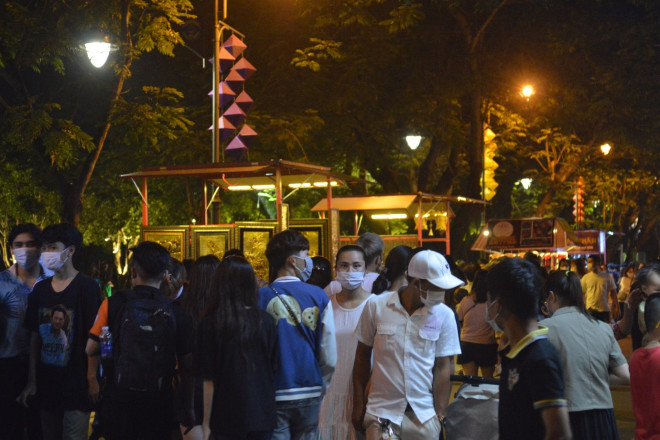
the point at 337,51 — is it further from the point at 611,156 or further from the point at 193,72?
the point at 611,156

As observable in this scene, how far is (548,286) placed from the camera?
251 inches

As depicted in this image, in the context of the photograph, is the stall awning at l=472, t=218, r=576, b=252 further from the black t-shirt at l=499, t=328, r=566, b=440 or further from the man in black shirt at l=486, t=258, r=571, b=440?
the black t-shirt at l=499, t=328, r=566, b=440

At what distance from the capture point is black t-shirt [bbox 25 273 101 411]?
21.5 ft

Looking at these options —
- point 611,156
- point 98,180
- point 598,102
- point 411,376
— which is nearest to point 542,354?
point 411,376

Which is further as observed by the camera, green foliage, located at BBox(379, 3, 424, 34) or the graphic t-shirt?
green foliage, located at BBox(379, 3, 424, 34)

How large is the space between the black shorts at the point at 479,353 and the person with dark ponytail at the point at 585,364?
4.84 metres

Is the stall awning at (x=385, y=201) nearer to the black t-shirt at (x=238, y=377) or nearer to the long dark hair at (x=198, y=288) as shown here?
the long dark hair at (x=198, y=288)

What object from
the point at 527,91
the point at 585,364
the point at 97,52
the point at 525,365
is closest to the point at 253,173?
the point at 97,52

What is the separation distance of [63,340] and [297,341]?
1998mm

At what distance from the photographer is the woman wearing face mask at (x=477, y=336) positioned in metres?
10.8

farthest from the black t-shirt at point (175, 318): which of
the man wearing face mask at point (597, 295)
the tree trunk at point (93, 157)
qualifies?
the man wearing face mask at point (597, 295)

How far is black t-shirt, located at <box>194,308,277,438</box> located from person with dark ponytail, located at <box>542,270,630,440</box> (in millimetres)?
1669

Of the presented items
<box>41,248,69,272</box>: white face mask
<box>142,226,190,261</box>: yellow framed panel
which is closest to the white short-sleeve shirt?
<box>41,248,69,272</box>: white face mask

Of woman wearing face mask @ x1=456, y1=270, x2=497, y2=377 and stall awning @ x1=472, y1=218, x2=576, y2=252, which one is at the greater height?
stall awning @ x1=472, y1=218, x2=576, y2=252
